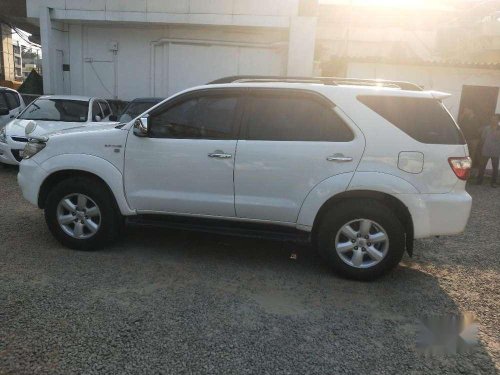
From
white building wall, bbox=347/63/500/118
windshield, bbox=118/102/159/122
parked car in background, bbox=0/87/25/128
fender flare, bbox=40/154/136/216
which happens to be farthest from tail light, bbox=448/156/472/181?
parked car in background, bbox=0/87/25/128

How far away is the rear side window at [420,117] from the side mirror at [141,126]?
Answer: 2057mm

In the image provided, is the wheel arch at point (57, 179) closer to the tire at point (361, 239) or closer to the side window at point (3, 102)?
the tire at point (361, 239)

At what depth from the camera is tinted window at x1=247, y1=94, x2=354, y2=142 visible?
4.11m

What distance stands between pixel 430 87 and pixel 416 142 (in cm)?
830

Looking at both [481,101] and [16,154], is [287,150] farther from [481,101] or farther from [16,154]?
[481,101]

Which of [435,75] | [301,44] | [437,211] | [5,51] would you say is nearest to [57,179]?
[437,211]

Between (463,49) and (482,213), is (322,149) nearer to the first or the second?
(482,213)

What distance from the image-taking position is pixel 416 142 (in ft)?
13.0

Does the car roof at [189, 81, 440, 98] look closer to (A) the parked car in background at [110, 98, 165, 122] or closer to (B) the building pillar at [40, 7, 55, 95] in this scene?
(A) the parked car in background at [110, 98, 165, 122]

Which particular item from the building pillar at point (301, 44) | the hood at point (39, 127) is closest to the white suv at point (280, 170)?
the hood at point (39, 127)

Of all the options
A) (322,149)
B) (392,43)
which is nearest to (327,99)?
A: (322,149)

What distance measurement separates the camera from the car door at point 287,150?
4059 millimetres

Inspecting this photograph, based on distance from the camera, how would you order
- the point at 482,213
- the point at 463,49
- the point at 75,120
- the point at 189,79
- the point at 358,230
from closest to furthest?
the point at 358,230
the point at 482,213
the point at 75,120
the point at 189,79
the point at 463,49

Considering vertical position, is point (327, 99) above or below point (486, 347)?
above
